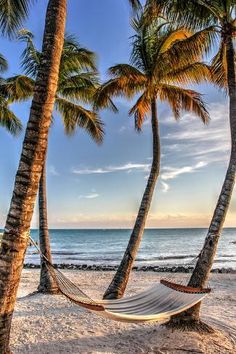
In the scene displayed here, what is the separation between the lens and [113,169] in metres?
25.5

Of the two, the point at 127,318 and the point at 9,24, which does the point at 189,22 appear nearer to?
the point at 9,24

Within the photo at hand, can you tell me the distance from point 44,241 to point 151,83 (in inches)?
178

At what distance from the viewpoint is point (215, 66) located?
7.19m

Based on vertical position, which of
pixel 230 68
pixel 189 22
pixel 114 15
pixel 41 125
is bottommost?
pixel 41 125

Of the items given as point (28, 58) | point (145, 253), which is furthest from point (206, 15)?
point (145, 253)

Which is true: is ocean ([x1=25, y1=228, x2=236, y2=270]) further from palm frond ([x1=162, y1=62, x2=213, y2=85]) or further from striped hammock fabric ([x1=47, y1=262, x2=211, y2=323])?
striped hammock fabric ([x1=47, y1=262, x2=211, y2=323])

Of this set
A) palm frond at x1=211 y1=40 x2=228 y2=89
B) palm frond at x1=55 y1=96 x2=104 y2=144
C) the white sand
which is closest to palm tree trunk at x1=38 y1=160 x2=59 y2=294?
the white sand

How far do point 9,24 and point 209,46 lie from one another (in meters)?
3.66

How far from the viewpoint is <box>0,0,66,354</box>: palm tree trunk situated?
3.50m

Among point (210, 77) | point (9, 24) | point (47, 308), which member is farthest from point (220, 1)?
point (47, 308)

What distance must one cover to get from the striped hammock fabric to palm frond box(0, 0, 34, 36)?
3476mm

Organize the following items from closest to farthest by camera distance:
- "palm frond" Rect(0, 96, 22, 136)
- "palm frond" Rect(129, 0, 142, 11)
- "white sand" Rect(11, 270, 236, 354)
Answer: "white sand" Rect(11, 270, 236, 354) → "palm frond" Rect(129, 0, 142, 11) → "palm frond" Rect(0, 96, 22, 136)

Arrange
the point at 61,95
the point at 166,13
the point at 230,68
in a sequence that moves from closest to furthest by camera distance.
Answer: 1. the point at 230,68
2. the point at 166,13
3. the point at 61,95

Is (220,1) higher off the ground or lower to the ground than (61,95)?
higher
